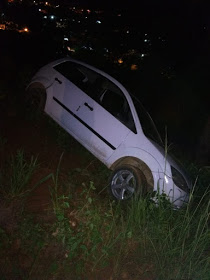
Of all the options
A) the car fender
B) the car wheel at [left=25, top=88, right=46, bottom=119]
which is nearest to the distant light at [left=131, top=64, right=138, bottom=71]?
the car wheel at [left=25, top=88, right=46, bottom=119]

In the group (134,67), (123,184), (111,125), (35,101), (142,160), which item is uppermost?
(134,67)

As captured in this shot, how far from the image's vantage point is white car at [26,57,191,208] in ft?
21.1

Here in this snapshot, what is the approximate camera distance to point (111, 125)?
6.90 meters

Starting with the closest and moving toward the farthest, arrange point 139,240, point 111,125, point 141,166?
point 139,240 → point 141,166 → point 111,125

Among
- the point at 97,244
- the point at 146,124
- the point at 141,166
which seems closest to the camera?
the point at 97,244

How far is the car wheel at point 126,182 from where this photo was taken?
6.36 meters

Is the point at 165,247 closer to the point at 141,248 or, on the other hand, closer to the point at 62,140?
the point at 141,248

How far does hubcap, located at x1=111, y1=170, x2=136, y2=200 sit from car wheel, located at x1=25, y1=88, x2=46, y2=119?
2.58 m

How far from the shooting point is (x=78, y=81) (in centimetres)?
772

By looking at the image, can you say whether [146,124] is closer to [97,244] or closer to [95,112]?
[95,112]

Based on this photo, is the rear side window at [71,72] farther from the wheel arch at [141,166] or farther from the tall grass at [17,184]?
the tall grass at [17,184]

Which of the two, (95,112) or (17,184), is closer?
(17,184)

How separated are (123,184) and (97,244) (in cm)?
221

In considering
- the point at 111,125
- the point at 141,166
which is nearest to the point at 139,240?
the point at 141,166
